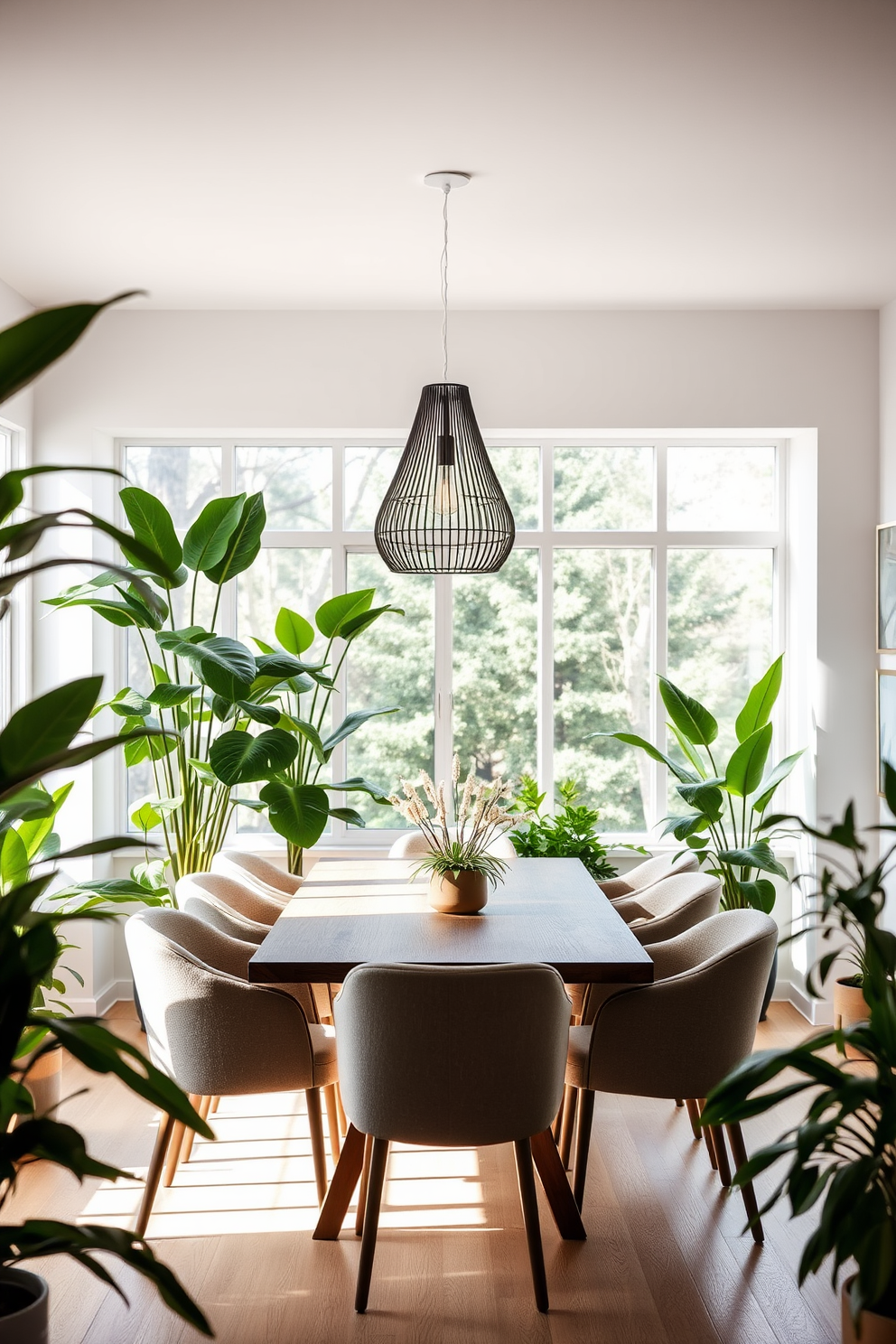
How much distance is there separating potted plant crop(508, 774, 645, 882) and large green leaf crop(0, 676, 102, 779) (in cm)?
299

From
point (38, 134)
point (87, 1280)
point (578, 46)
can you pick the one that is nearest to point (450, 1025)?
point (87, 1280)

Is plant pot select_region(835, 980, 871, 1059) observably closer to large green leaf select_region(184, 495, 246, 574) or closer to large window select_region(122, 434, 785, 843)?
large window select_region(122, 434, 785, 843)

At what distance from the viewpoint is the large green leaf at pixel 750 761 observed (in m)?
4.54

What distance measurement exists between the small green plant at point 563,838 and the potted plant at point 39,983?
3.01 meters

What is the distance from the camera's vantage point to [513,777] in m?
5.19

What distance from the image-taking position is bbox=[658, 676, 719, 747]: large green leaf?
4656 mm

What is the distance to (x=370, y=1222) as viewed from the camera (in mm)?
2609

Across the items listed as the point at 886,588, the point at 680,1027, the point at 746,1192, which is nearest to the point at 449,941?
the point at 680,1027

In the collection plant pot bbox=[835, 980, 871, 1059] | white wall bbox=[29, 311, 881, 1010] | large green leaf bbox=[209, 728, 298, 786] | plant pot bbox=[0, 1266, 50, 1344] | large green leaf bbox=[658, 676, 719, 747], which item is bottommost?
plant pot bbox=[835, 980, 871, 1059]

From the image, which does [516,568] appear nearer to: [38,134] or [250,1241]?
[38,134]

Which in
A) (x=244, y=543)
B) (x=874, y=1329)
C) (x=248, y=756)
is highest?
(x=244, y=543)

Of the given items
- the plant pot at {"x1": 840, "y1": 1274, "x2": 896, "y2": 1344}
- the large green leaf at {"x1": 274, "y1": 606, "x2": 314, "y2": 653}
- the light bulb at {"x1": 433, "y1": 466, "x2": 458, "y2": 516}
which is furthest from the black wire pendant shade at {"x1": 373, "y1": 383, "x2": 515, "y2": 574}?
the plant pot at {"x1": 840, "y1": 1274, "x2": 896, "y2": 1344}

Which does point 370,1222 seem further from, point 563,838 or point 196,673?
point 563,838

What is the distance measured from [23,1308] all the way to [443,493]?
2.35 meters
